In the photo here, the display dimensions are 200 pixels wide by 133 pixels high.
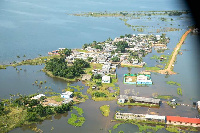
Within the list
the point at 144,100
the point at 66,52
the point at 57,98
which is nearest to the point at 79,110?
the point at 57,98

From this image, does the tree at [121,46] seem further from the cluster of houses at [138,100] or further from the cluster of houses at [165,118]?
the cluster of houses at [165,118]

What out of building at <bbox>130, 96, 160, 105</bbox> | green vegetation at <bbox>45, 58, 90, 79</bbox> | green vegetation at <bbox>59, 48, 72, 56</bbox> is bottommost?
building at <bbox>130, 96, 160, 105</bbox>

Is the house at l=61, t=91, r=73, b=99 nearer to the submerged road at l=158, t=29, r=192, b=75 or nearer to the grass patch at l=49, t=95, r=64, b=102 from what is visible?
the grass patch at l=49, t=95, r=64, b=102

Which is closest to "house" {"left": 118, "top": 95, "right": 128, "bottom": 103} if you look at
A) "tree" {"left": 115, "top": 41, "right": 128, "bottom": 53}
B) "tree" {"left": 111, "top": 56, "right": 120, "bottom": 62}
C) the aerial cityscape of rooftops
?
the aerial cityscape of rooftops

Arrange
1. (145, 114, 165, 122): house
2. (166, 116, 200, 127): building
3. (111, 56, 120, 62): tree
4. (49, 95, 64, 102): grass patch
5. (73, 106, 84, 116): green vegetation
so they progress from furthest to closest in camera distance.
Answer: (111, 56, 120, 62): tree, (49, 95, 64, 102): grass patch, (73, 106, 84, 116): green vegetation, (145, 114, 165, 122): house, (166, 116, 200, 127): building

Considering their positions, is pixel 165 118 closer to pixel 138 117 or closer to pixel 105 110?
pixel 138 117

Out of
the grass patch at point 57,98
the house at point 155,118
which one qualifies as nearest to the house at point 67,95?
the grass patch at point 57,98
